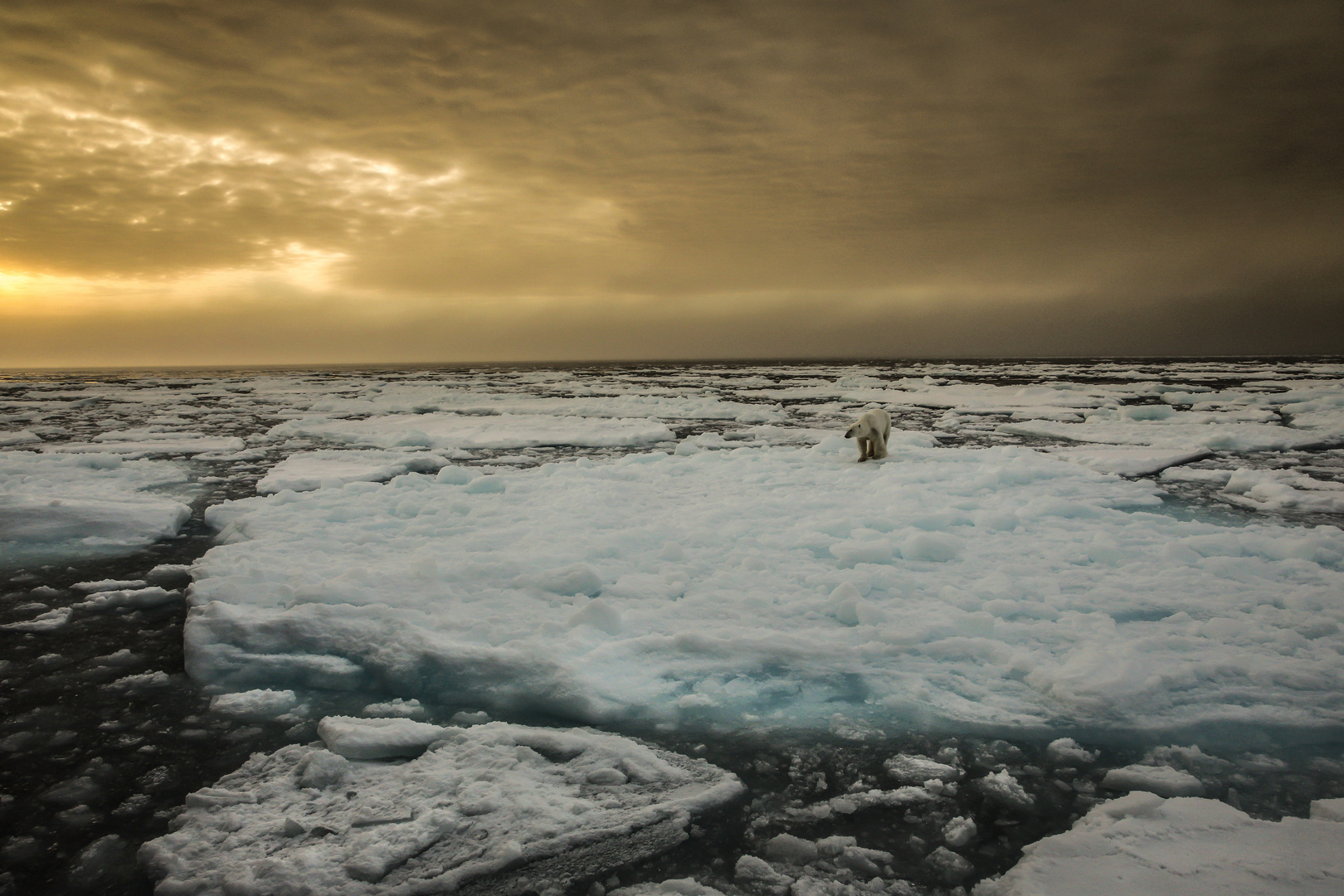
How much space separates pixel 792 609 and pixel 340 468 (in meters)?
6.29

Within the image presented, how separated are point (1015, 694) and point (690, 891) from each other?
1.73 m

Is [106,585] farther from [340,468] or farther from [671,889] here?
[671,889]

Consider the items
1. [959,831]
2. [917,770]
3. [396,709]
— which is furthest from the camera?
[396,709]

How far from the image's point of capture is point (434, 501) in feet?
18.7

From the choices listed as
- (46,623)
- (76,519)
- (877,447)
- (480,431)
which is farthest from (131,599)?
(480,431)

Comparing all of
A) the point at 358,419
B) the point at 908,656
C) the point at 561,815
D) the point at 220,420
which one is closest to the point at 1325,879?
the point at 908,656

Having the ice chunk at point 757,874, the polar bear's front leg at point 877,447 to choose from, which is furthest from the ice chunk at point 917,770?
the polar bear's front leg at point 877,447

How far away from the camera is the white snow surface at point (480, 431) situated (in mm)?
10789

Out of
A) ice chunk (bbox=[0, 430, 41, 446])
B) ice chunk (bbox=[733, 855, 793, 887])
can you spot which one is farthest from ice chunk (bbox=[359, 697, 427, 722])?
ice chunk (bbox=[0, 430, 41, 446])

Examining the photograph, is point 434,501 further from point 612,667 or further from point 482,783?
point 482,783

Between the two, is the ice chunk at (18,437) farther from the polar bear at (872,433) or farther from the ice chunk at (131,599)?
the polar bear at (872,433)

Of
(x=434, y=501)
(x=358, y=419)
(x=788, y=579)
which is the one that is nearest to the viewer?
(x=788, y=579)

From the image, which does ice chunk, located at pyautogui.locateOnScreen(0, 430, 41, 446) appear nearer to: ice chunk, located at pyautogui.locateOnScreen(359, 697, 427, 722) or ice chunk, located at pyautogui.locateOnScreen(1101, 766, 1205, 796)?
ice chunk, located at pyautogui.locateOnScreen(359, 697, 427, 722)

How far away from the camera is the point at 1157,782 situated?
85.5 inches
